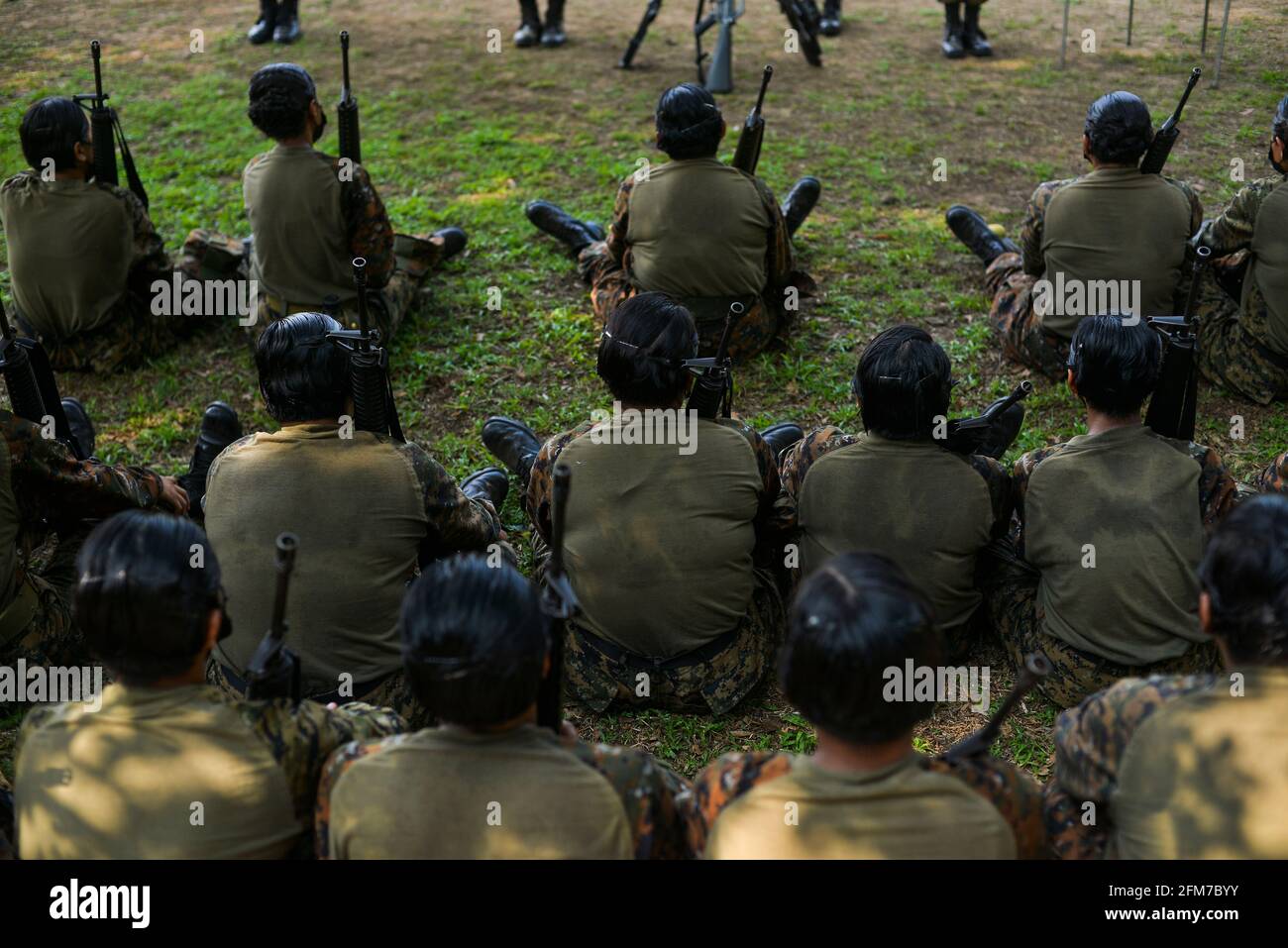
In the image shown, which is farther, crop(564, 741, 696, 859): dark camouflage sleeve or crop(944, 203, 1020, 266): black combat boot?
crop(944, 203, 1020, 266): black combat boot

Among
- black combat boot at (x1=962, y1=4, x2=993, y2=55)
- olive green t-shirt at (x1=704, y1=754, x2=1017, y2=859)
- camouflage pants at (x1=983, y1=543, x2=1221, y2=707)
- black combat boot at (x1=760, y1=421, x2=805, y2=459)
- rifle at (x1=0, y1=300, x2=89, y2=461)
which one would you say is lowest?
camouflage pants at (x1=983, y1=543, x2=1221, y2=707)

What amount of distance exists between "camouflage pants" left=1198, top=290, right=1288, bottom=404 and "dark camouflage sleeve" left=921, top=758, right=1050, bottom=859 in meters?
3.86

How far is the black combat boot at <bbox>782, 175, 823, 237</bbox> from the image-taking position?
296 inches

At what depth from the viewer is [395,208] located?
27.1 ft

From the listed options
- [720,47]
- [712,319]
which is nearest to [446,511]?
[712,319]

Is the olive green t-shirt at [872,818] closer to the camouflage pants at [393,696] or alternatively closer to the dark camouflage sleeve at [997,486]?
the camouflage pants at [393,696]

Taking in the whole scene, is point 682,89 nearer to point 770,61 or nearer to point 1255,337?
point 1255,337

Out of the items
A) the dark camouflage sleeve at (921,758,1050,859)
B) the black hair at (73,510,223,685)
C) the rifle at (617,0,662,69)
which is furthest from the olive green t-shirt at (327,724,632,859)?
the rifle at (617,0,662,69)

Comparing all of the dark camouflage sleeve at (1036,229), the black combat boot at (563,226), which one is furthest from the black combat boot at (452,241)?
the dark camouflage sleeve at (1036,229)

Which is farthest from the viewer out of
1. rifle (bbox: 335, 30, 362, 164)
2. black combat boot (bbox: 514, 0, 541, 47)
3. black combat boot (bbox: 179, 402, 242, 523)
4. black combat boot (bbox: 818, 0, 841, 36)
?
black combat boot (bbox: 818, 0, 841, 36)

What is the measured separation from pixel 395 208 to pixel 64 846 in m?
6.13

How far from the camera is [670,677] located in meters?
4.24

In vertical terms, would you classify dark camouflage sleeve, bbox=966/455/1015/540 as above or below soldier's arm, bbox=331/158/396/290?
below

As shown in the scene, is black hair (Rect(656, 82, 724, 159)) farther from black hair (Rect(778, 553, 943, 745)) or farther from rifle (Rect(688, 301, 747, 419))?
black hair (Rect(778, 553, 943, 745))
